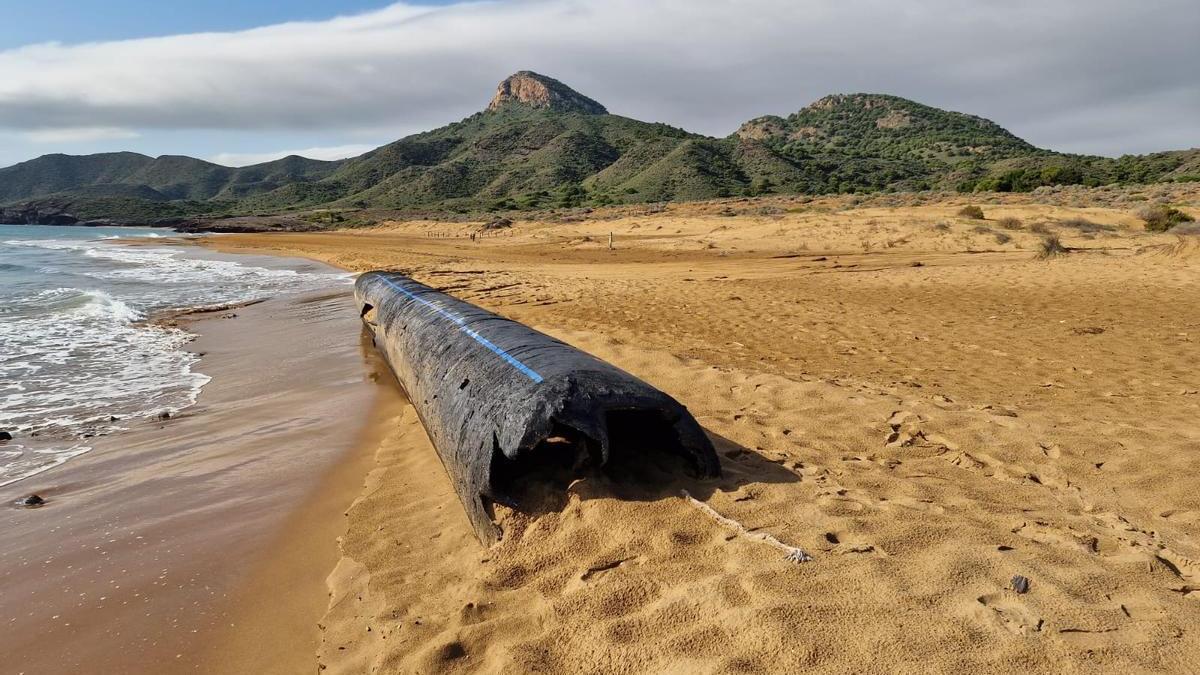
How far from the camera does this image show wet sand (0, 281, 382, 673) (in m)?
2.77

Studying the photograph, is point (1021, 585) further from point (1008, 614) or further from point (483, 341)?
point (483, 341)

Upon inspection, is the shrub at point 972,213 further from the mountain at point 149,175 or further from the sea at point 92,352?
the mountain at point 149,175

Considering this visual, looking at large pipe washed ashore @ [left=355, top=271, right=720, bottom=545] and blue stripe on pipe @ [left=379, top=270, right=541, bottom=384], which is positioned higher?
blue stripe on pipe @ [left=379, top=270, right=541, bottom=384]

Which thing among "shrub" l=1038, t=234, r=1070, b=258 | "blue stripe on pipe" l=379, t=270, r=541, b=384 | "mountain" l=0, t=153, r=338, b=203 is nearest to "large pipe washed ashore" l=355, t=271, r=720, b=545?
"blue stripe on pipe" l=379, t=270, r=541, b=384

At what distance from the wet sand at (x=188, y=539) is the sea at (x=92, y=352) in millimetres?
470

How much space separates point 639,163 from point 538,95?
2881 inches

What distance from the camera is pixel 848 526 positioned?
294 centimetres

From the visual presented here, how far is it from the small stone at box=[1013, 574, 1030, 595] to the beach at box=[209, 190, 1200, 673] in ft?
0.04

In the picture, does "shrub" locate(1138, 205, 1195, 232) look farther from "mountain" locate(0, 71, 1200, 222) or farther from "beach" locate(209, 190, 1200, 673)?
"mountain" locate(0, 71, 1200, 222)

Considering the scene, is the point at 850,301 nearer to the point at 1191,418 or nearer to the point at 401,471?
the point at 1191,418

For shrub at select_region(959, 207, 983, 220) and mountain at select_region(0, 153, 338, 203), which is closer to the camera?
shrub at select_region(959, 207, 983, 220)

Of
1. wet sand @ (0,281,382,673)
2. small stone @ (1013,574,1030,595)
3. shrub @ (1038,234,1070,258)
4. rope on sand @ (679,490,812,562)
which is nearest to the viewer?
small stone @ (1013,574,1030,595)

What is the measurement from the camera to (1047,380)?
5.79 metres

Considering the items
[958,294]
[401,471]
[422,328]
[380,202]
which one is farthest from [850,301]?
[380,202]
